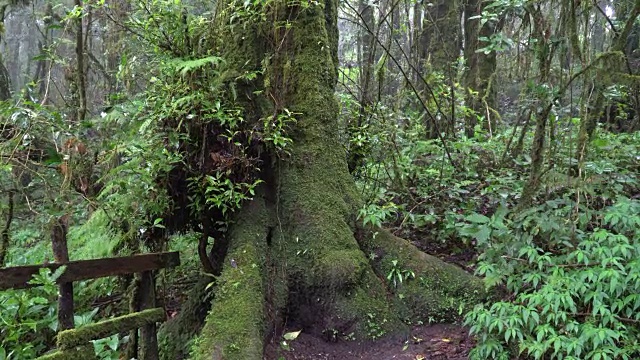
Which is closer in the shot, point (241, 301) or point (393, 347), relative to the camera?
point (241, 301)

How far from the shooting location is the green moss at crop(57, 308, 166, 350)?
3713 mm

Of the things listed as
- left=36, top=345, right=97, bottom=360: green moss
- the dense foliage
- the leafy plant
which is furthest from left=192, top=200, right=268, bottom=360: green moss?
the leafy plant

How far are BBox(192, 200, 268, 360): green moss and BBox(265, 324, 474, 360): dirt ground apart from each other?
0.34 m

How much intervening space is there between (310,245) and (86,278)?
2.02m

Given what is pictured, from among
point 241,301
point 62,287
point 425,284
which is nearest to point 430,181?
point 425,284

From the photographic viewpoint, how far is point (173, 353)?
4.60 metres

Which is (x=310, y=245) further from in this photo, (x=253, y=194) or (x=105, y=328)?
(x=105, y=328)

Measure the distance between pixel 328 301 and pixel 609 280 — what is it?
237cm

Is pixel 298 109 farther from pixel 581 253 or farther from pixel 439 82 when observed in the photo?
pixel 439 82

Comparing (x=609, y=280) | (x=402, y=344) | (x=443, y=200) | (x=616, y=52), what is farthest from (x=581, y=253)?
(x=443, y=200)

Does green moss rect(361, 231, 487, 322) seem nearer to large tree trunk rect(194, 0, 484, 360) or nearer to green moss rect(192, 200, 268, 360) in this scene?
large tree trunk rect(194, 0, 484, 360)

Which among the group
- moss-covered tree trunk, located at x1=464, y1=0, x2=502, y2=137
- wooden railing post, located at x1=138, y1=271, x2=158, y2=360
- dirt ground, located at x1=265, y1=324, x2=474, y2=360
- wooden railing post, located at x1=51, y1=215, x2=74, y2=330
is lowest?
dirt ground, located at x1=265, y1=324, x2=474, y2=360

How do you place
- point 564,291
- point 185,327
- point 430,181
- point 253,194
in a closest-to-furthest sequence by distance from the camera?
point 564,291 < point 253,194 < point 185,327 < point 430,181

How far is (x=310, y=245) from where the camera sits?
15.6 ft
